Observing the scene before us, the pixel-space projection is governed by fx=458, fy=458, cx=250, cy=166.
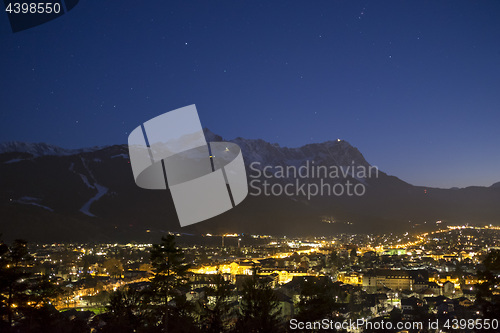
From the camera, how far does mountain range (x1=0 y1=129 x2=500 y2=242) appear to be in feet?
230

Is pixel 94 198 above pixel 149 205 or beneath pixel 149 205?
above

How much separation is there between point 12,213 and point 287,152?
435 feet

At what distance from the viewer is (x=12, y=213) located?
212 ft

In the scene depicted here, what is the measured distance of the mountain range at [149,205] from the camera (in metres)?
70.2

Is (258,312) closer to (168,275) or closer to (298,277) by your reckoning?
(168,275)

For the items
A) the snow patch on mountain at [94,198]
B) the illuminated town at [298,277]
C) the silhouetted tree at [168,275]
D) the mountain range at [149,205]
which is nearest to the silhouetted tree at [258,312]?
the illuminated town at [298,277]

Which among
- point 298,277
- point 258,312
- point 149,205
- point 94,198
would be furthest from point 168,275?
point 94,198

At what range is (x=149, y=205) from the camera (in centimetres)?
8775

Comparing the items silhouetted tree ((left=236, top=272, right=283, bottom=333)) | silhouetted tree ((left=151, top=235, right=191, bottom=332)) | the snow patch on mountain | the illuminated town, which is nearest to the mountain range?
the snow patch on mountain

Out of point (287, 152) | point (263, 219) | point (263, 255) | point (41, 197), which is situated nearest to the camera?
point (263, 255)

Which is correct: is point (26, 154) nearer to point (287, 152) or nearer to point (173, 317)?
point (287, 152)

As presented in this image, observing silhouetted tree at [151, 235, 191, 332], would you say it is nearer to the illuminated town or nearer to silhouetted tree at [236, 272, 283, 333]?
the illuminated town

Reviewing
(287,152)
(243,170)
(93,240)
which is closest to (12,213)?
(93,240)

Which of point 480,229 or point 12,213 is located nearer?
point 12,213
